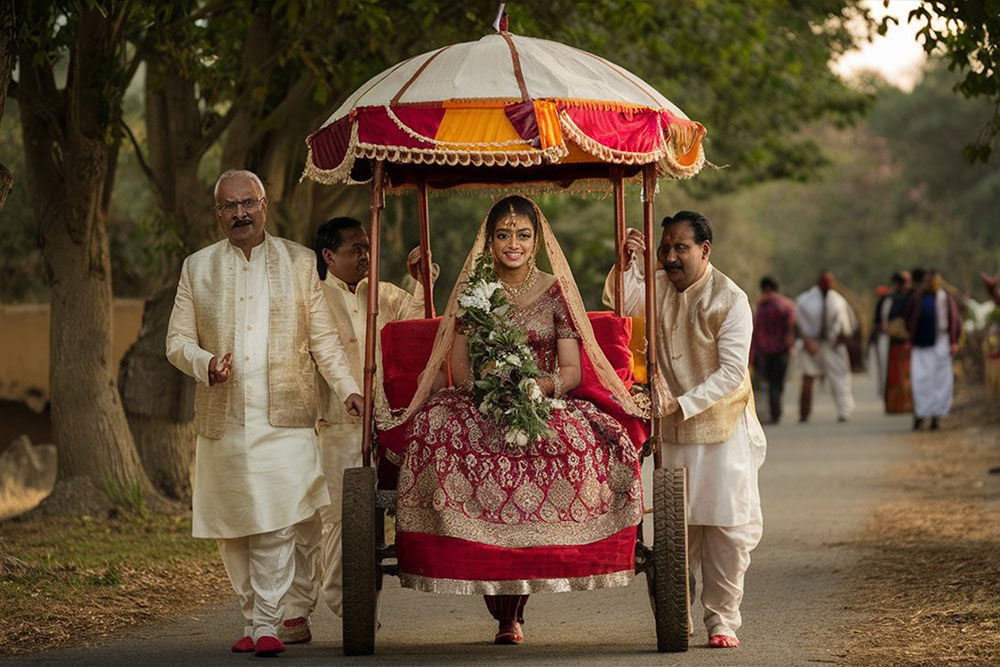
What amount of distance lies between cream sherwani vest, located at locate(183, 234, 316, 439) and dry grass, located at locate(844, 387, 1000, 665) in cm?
289

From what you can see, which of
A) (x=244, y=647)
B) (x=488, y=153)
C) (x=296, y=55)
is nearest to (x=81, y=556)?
(x=244, y=647)

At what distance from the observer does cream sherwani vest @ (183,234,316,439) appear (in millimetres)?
8180

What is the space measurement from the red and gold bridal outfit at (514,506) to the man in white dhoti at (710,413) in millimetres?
579

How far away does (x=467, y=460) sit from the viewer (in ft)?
25.0

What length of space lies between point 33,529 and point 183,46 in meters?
3.93

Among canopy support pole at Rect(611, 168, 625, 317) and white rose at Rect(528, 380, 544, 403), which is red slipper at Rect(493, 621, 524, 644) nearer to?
white rose at Rect(528, 380, 544, 403)

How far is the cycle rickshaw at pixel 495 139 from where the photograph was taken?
7.61 m

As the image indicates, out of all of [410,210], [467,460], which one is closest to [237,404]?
[467,460]

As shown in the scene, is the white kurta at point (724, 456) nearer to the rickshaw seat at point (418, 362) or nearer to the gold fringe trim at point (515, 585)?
the rickshaw seat at point (418, 362)

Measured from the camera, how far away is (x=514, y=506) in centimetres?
756

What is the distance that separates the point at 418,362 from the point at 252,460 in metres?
0.91

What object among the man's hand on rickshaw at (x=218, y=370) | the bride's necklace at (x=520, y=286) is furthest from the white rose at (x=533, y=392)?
the man's hand on rickshaw at (x=218, y=370)

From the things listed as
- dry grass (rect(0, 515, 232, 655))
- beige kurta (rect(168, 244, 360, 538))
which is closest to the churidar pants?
beige kurta (rect(168, 244, 360, 538))

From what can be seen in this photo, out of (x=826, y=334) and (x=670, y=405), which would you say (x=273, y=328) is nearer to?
(x=670, y=405)
